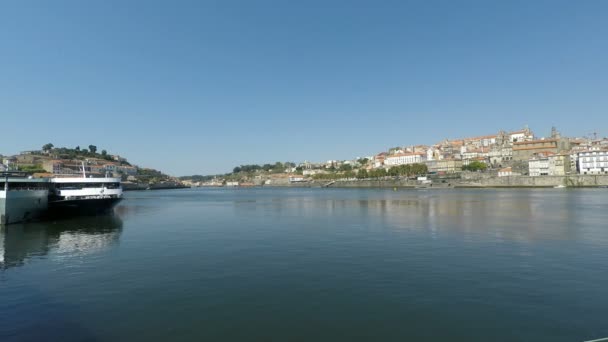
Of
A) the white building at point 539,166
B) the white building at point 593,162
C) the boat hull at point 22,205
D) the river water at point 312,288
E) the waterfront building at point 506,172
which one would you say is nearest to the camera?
the river water at point 312,288

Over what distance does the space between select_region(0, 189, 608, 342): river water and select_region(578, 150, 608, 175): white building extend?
9647cm

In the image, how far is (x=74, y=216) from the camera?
32.8 metres

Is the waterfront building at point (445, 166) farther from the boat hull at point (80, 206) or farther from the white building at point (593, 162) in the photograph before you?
the boat hull at point (80, 206)

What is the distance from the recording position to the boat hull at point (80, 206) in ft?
101

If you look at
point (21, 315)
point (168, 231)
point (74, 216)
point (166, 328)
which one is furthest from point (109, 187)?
point (166, 328)

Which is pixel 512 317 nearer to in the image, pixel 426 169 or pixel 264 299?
pixel 264 299

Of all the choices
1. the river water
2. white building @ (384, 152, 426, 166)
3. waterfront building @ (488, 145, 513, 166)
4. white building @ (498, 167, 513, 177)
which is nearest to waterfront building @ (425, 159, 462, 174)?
waterfront building @ (488, 145, 513, 166)

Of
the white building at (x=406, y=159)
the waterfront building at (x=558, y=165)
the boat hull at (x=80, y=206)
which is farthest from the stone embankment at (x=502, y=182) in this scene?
the boat hull at (x=80, y=206)

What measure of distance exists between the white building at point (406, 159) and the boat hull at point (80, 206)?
14406 cm

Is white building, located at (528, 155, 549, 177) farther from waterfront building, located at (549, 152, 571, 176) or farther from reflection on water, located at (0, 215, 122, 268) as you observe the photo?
reflection on water, located at (0, 215, 122, 268)

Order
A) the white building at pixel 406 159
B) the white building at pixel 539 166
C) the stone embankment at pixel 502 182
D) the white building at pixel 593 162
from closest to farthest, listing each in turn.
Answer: the stone embankment at pixel 502 182, the white building at pixel 593 162, the white building at pixel 539 166, the white building at pixel 406 159

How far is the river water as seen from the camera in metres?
7.23

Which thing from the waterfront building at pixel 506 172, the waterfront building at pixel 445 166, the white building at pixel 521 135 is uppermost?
the white building at pixel 521 135

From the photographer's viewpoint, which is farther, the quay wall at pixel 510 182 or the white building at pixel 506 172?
the white building at pixel 506 172
